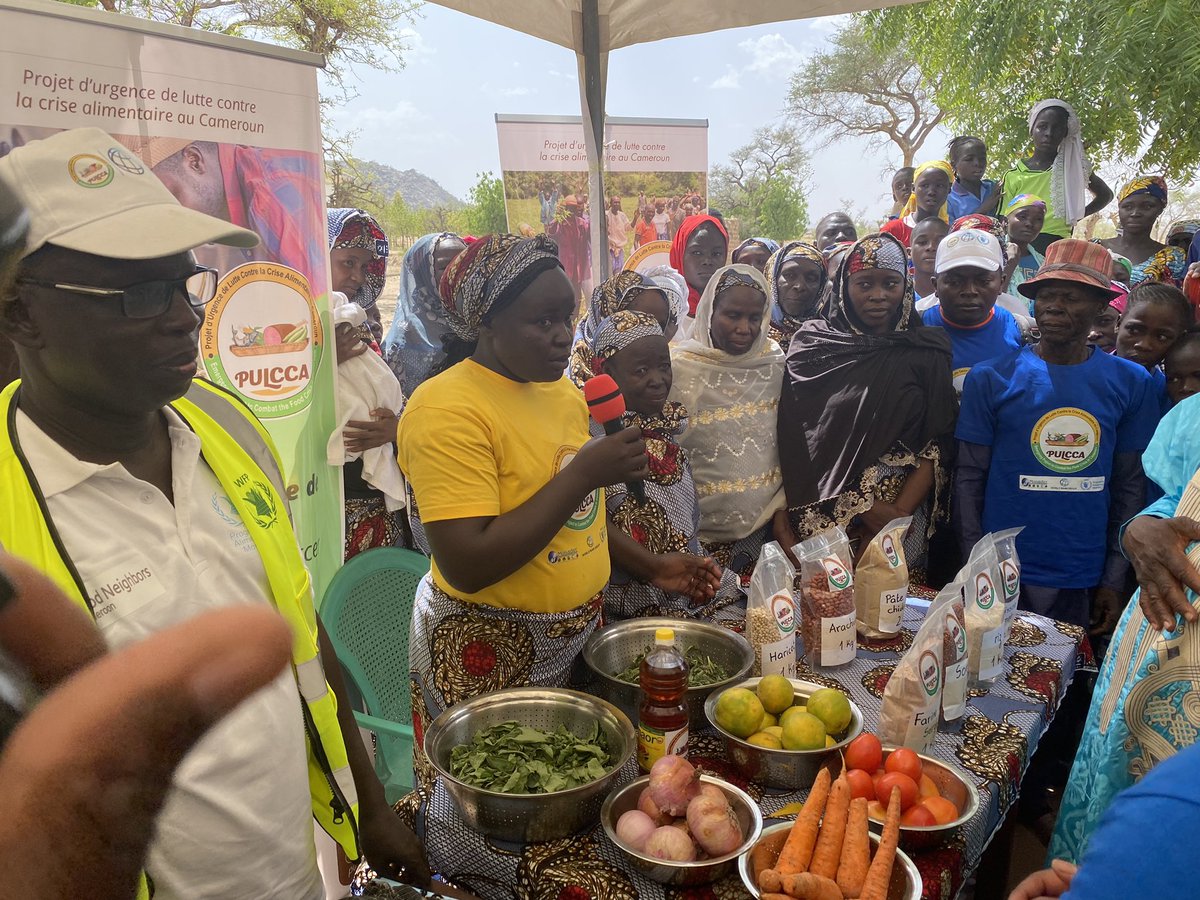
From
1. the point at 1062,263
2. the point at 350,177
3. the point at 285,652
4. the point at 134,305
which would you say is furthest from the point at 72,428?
the point at 350,177

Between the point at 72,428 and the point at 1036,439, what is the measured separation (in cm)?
303

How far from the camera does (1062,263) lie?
3027 millimetres

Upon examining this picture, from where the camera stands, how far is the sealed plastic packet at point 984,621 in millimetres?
2191

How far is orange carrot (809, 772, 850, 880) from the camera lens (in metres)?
1.41

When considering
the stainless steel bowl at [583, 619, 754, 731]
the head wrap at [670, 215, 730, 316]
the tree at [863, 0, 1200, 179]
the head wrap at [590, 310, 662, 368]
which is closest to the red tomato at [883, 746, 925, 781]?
the stainless steel bowl at [583, 619, 754, 731]

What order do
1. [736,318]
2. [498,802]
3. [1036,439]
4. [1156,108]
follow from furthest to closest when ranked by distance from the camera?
[1156,108] → [736,318] → [1036,439] → [498,802]

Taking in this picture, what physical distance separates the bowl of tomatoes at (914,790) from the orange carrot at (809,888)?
0.78 feet

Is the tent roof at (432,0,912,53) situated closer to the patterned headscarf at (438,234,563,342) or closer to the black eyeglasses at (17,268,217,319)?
the patterned headscarf at (438,234,563,342)

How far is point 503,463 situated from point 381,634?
1520 millimetres

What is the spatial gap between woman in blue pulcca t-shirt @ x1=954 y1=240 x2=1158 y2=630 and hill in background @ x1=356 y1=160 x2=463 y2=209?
15.4 metres

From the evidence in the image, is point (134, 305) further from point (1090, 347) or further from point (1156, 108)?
point (1156, 108)

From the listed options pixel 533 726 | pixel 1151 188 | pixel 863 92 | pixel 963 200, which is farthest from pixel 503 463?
pixel 863 92

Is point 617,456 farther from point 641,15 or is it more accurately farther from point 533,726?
point 641,15

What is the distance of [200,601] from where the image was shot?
1177 millimetres
